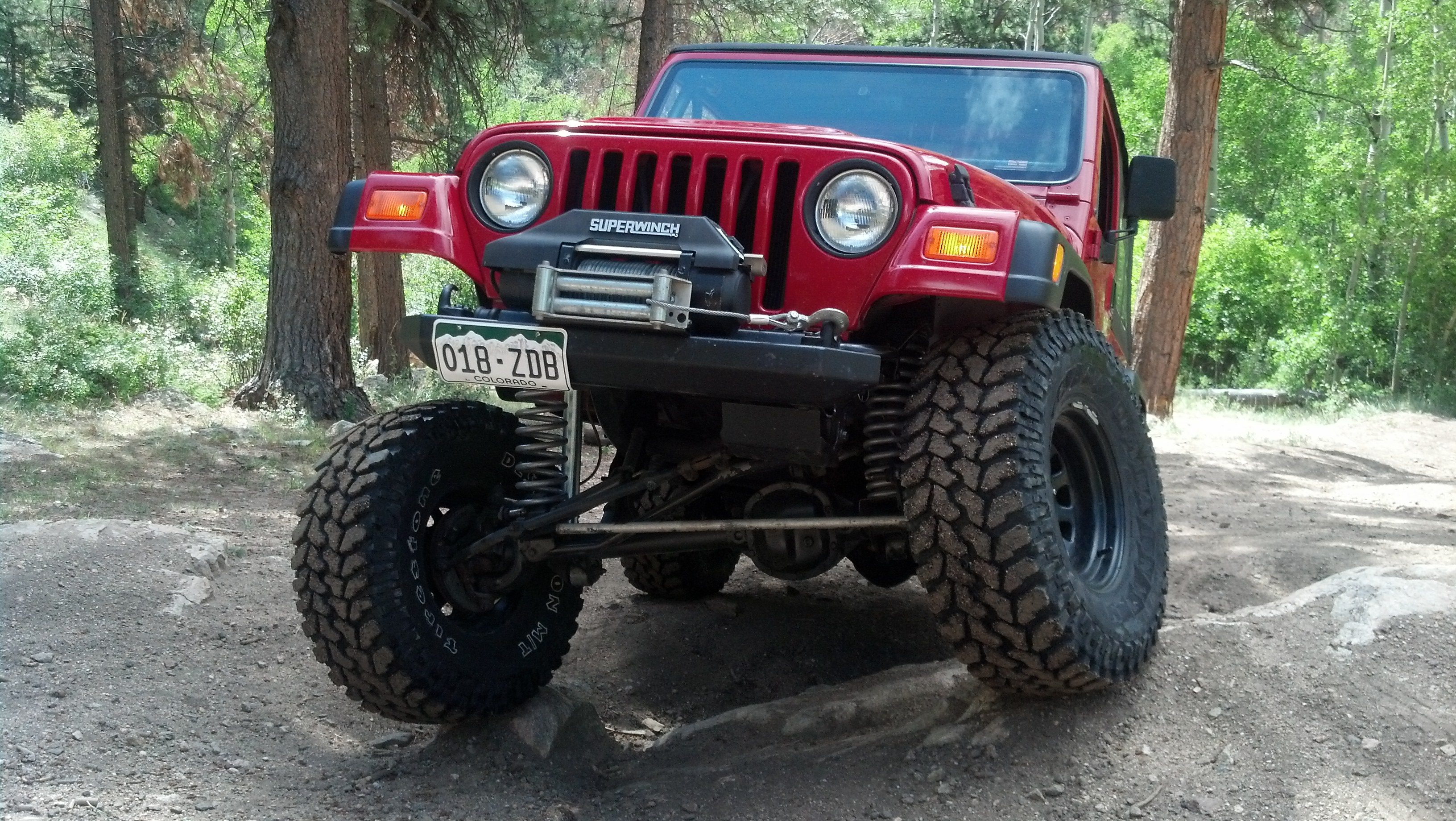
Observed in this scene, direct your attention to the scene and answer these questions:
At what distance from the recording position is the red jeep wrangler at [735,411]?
3.02 metres

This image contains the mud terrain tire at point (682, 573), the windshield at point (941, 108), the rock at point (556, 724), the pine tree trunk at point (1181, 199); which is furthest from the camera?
the pine tree trunk at point (1181, 199)

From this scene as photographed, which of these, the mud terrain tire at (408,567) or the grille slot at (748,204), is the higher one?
the grille slot at (748,204)

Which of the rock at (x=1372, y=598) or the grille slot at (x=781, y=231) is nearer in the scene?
the grille slot at (x=781, y=231)

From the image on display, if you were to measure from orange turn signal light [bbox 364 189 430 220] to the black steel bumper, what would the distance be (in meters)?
0.63

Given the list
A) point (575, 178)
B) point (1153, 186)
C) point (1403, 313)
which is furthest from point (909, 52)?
point (1403, 313)

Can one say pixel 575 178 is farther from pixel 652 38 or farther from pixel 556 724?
pixel 652 38

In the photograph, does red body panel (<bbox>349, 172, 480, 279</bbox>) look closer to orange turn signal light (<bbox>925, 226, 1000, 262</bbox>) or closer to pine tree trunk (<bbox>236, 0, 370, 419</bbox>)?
orange turn signal light (<bbox>925, 226, 1000, 262</bbox>)

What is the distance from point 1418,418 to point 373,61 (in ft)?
44.4

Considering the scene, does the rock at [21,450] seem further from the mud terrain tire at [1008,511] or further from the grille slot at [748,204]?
the mud terrain tire at [1008,511]

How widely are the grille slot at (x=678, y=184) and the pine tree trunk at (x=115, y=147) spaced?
43.5 ft

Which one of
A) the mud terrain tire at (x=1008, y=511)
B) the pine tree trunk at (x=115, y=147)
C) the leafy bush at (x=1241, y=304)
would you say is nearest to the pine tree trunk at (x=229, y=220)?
the pine tree trunk at (x=115, y=147)

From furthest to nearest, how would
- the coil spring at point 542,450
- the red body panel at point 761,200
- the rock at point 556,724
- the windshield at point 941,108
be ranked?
the windshield at point 941,108 < the rock at point 556,724 < the coil spring at point 542,450 < the red body panel at point 761,200

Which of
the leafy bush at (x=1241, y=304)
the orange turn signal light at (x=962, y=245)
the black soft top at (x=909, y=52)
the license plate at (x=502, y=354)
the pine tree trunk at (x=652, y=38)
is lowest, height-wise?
the leafy bush at (x=1241, y=304)

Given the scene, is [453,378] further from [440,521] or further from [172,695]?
[172,695]
